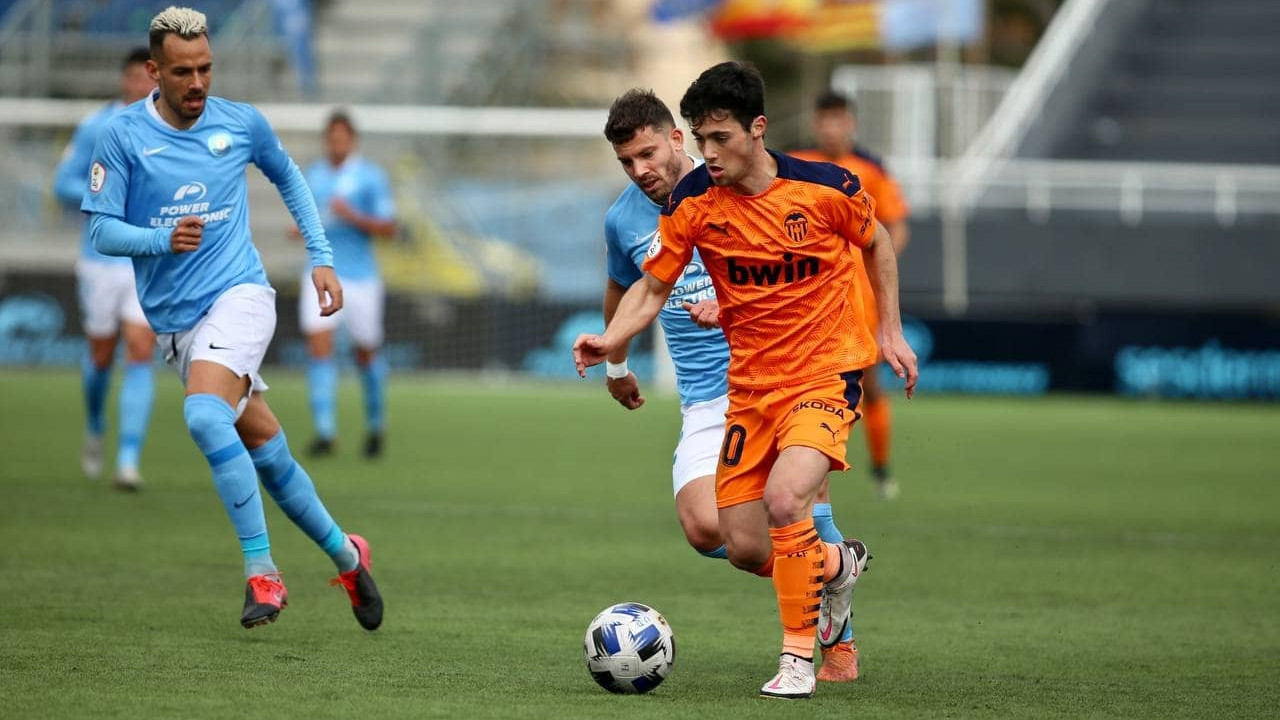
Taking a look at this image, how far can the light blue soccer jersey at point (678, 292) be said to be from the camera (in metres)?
6.42

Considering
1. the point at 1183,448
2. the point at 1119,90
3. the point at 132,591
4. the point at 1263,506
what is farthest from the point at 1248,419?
the point at 132,591

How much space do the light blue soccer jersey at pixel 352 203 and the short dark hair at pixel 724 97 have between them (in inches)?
335

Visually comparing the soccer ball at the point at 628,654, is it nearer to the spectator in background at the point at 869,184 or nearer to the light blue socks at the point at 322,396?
the spectator in background at the point at 869,184

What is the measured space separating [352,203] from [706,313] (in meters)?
8.21

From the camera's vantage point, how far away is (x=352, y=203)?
13828mm

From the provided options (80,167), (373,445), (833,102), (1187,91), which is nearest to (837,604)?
(833,102)

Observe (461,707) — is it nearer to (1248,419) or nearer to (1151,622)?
(1151,622)

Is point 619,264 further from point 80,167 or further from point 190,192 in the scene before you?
point 80,167

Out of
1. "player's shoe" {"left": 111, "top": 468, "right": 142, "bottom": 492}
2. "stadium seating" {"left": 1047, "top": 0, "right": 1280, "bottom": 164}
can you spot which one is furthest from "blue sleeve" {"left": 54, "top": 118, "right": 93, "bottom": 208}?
"stadium seating" {"left": 1047, "top": 0, "right": 1280, "bottom": 164}

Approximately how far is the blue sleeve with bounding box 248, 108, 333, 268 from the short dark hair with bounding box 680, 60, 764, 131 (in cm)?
193

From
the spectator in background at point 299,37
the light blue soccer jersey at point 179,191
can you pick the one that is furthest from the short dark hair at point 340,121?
the spectator in background at point 299,37

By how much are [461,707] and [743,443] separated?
4.16 ft

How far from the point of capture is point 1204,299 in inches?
931

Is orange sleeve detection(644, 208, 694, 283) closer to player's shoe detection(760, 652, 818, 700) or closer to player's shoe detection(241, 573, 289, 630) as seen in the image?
player's shoe detection(760, 652, 818, 700)
